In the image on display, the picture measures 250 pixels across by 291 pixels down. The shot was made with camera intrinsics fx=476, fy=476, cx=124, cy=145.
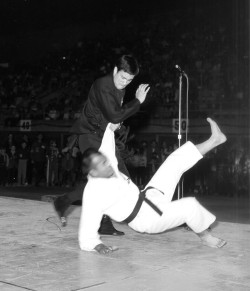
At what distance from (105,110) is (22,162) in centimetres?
971

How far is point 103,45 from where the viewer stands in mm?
20797

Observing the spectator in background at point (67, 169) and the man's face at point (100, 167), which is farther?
the spectator in background at point (67, 169)

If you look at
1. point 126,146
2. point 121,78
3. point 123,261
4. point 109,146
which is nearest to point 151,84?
point 126,146

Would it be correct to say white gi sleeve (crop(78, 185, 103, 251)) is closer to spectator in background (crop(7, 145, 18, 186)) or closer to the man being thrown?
the man being thrown

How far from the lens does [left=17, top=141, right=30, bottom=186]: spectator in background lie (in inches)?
520

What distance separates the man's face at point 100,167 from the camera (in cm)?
343

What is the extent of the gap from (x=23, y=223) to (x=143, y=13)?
18238 millimetres

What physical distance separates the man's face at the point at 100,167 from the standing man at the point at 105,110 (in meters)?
0.55

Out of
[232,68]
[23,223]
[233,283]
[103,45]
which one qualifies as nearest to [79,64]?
[103,45]

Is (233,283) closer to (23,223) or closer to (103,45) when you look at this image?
(23,223)

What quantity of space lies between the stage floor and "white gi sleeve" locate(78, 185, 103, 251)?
0.26 ft

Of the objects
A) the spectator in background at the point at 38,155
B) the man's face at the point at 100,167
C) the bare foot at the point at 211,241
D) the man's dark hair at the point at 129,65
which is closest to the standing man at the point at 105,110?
the man's dark hair at the point at 129,65

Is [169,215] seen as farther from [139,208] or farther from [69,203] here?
[69,203]

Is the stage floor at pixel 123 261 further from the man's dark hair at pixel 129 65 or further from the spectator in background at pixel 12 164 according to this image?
the spectator in background at pixel 12 164
